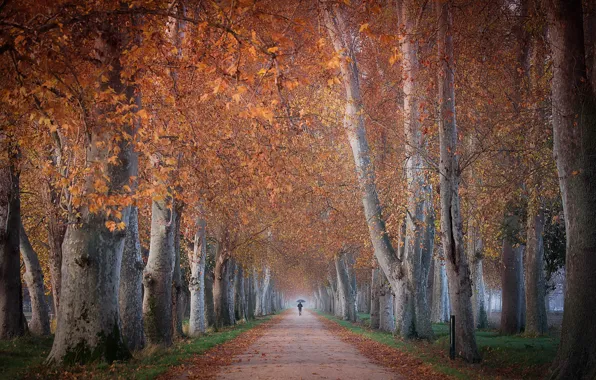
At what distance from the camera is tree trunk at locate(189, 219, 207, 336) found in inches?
864

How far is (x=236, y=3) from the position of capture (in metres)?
6.99

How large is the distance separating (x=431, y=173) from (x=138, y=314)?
34.6 ft

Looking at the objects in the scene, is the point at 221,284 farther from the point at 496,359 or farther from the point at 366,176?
the point at 496,359

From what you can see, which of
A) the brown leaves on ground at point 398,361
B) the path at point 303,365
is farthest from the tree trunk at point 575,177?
the path at point 303,365

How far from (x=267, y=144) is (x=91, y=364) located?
685cm

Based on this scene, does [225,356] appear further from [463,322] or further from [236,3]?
[236,3]

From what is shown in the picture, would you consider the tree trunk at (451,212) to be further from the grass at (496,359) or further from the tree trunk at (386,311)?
the tree trunk at (386,311)

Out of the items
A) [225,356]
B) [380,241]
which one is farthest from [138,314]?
[380,241]

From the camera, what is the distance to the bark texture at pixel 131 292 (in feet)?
42.7

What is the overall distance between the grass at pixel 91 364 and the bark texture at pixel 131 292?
0.51 m

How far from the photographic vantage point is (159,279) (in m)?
14.8

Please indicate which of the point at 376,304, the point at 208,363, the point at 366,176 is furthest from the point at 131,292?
the point at 376,304

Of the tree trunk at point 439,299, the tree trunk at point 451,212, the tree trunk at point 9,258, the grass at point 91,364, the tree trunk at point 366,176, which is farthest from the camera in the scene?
the tree trunk at point 439,299

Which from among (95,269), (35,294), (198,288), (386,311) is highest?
(95,269)
